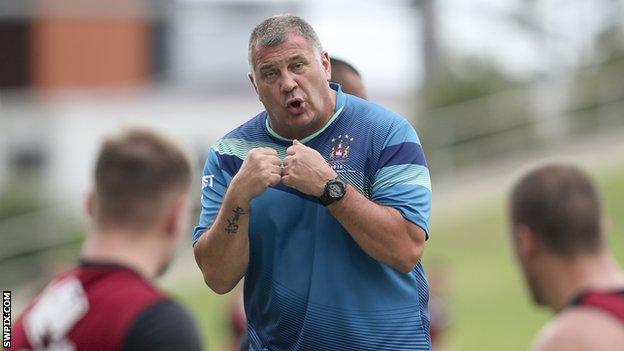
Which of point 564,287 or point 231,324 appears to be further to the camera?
point 231,324

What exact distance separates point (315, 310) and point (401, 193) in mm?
551

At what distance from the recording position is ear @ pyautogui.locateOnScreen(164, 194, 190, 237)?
4.97 meters

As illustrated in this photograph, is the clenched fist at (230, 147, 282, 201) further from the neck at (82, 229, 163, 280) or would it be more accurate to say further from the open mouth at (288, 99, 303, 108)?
the neck at (82, 229, 163, 280)

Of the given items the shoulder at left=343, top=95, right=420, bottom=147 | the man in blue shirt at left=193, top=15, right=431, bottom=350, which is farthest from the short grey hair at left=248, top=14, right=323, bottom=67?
the shoulder at left=343, top=95, right=420, bottom=147

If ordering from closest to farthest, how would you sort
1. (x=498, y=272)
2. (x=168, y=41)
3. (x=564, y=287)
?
(x=564, y=287) → (x=498, y=272) → (x=168, y=41)

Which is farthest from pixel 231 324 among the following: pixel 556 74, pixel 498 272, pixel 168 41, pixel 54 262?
pixel 168 41

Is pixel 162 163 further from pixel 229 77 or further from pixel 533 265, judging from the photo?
pixel 229 77

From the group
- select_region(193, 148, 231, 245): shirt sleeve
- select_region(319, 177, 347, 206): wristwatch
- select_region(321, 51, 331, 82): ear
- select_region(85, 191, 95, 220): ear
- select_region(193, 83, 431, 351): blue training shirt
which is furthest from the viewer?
select_region(193, 148, 231, 245): shirt sleeve

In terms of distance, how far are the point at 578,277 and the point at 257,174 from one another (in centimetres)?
121

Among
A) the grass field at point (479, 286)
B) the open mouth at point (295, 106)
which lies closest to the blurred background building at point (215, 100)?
the grass field at point (479, 286)

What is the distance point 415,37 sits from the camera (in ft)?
113

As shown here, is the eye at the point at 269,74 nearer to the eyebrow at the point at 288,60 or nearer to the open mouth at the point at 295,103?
the eyebrow at the point at 288,60

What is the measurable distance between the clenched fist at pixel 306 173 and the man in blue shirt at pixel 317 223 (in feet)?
0.07

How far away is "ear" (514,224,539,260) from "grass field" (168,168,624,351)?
982cm
